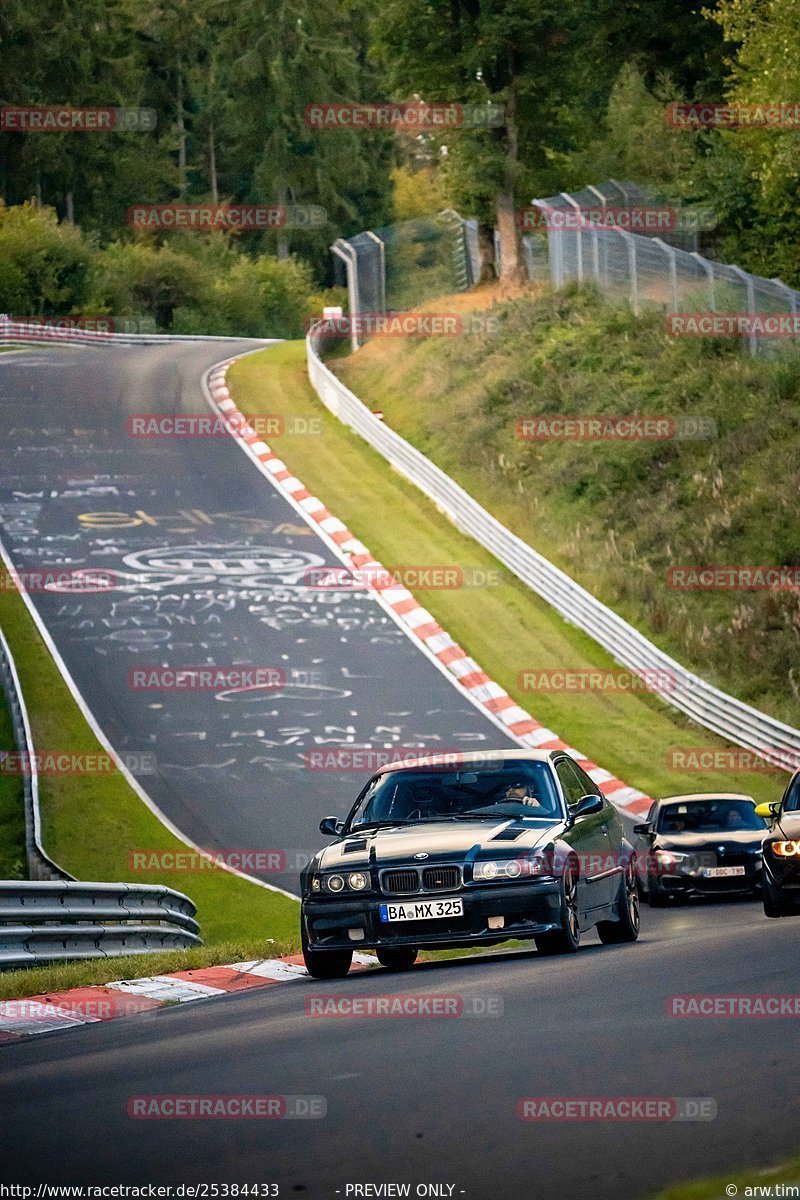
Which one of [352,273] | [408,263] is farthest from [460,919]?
[408,263]

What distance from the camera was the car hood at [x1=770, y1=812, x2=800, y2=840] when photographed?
558 inches

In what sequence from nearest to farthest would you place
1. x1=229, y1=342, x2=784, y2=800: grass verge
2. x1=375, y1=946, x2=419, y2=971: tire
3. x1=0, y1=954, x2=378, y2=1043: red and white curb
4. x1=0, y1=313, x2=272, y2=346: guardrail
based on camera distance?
x1=0, y1=954, x2=378, y2=1043: red and white curb < x1=375, y1=946, x2=419, y2=971: tire < x1=229, y1=342, x2=784, y2=800: grass verge < x1=0, y1=313, x2=272, y2=346: guardrail

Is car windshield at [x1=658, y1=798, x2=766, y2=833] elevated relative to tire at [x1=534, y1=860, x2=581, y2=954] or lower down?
lower down

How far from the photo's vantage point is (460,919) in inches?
462

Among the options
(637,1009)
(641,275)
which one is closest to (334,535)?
(641,275)

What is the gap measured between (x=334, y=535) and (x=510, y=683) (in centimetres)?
819

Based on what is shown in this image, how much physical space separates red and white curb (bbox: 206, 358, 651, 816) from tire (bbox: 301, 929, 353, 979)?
12.8m

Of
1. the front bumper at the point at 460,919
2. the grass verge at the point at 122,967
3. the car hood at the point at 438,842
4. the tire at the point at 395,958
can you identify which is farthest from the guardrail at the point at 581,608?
the front bumper at the point at 460,919

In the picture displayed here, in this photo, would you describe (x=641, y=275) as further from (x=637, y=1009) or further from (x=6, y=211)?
(x=6, y=211)

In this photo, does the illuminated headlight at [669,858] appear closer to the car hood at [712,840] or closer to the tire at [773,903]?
the car hood at [712,840]

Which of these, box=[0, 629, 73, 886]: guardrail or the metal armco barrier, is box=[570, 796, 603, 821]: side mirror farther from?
the metal armco barrier

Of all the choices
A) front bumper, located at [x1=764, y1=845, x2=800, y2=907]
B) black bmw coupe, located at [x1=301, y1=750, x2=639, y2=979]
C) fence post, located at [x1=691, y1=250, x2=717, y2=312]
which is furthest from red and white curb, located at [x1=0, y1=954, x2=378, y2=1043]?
fence post, located at [x1=691, y1=250, x2=717, y2=312]

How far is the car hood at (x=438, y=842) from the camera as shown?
1184 cm

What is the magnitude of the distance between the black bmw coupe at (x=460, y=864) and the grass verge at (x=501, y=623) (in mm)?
13547
